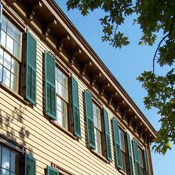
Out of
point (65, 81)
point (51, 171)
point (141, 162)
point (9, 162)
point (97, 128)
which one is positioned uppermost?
point (65, 81)

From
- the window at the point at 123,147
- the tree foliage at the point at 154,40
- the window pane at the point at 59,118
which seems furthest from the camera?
the window at the point at 123,147

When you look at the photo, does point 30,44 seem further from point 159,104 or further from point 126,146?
point 126,146

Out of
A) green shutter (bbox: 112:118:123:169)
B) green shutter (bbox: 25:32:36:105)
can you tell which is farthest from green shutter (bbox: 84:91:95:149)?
green shutter (bbox: 25:32:36:105)

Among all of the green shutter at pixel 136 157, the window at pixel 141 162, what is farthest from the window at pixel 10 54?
the window at pixel 141 162

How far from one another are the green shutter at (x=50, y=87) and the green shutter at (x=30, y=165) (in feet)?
6.13

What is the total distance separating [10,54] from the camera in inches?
418

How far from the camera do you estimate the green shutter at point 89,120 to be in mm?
14305

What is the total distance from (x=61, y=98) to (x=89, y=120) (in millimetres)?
1954

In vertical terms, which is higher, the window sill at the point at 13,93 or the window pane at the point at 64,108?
the window pane at the point at 64,108

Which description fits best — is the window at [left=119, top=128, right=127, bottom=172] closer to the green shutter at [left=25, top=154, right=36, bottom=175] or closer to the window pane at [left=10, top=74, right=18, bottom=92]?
the green shutter at [left=25, top=154, right=36, bottom=175]

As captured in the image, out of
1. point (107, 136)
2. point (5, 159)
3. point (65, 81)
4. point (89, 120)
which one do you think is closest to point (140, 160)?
point (107, 136)

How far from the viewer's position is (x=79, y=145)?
13469 mm

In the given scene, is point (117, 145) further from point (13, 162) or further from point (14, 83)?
point (13, 162)

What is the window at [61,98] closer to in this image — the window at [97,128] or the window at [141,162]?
the window at [97,128]
